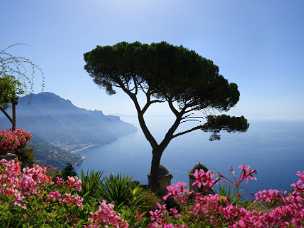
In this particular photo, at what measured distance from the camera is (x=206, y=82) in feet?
73.3

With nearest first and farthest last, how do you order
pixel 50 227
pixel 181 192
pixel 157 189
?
pixel 181 192 < pixel 50 227 < pixel 157 189

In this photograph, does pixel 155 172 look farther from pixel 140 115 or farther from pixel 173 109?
pixel 173 109

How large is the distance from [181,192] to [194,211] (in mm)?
308

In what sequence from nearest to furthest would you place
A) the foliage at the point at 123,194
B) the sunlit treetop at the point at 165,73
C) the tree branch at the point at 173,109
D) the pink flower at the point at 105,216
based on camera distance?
the pink flower at the point at 105,216 < the foliage at the point at 123,194 < the sunlit treetop at the point at 165,73 < the tree branch at the point at 173,109

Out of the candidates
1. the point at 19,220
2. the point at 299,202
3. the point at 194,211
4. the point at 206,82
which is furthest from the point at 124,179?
the point at 206,82

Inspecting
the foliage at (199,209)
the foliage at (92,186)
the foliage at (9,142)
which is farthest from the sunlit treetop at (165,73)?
the foliage at (199,209)

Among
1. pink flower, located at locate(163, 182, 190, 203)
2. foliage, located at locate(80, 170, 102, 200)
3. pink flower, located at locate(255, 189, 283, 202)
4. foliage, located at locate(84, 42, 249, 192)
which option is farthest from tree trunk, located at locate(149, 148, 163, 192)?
pink flower, located at locate(255, 189, 283, 202)

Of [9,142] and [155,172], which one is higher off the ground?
[9,142]

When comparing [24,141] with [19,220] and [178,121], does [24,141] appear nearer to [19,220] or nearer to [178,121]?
[178,121]

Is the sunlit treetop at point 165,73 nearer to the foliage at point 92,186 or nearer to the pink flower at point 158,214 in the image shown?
the foliage at point 92,186

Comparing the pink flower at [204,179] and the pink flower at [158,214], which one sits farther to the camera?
the pink flower at [158,214]

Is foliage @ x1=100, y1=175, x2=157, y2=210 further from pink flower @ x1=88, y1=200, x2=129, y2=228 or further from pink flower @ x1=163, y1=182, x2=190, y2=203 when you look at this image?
pink flower @ x1=88, y1=200, x2=129, y2=228

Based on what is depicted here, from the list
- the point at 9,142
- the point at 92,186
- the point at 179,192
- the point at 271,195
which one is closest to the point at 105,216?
the point at 179,192

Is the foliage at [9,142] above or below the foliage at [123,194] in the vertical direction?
above
